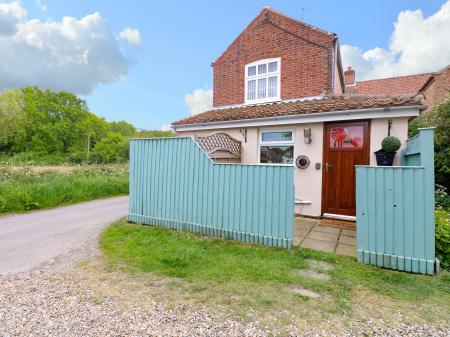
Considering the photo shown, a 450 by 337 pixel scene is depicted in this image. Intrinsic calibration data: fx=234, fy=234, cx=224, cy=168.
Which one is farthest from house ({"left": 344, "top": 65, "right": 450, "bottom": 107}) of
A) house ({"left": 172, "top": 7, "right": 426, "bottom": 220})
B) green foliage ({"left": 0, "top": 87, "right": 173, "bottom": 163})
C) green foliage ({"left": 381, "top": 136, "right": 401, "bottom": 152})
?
green foliage ({"left": 0, "top": 87, "right": 173, "bottom": 163})

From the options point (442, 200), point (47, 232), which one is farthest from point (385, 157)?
point (47, 232)

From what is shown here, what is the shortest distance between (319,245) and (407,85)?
64.5 feet

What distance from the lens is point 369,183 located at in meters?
4.02

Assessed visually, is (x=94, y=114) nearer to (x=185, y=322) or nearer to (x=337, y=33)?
(x=337, y=33)

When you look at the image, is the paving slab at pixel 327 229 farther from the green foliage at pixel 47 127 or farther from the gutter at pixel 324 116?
the green foliage at pixel 47 127

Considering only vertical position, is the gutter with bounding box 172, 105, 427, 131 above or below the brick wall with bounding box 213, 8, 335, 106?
below

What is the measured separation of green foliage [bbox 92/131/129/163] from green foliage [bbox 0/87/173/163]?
17 cm

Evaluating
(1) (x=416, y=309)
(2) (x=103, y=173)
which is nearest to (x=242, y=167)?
(1) (x=416, y=309)

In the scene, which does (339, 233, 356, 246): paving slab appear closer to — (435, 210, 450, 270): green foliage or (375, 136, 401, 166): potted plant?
(435, 210, 450, 270): green foliage

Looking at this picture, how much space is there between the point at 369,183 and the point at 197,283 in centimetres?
327

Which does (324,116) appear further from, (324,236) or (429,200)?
(429,200)

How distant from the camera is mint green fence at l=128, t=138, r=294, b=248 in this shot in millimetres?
4715

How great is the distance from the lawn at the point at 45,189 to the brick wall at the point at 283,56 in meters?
7.20

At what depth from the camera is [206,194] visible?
5.50 metres
